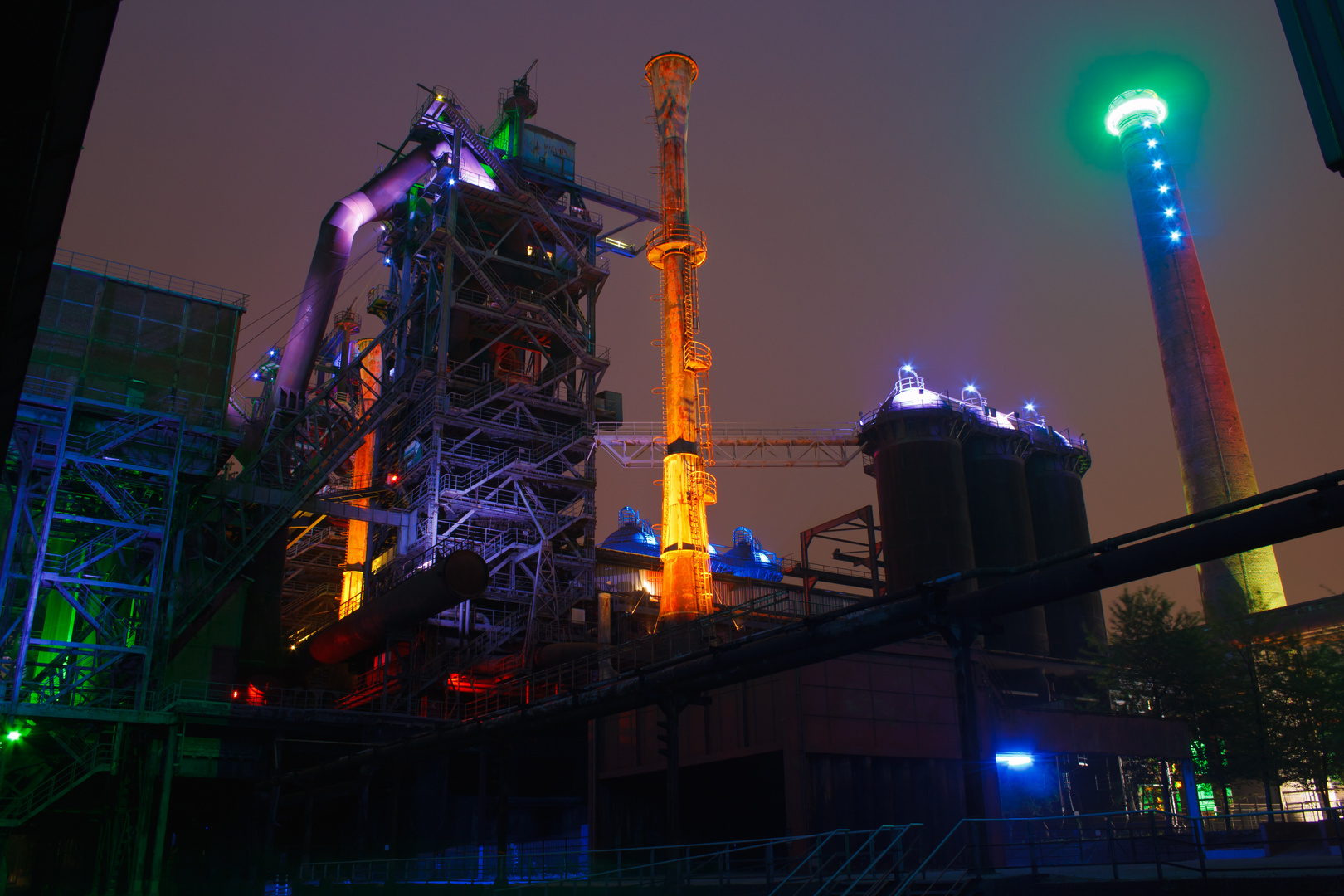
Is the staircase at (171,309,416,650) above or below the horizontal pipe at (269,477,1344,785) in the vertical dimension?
above

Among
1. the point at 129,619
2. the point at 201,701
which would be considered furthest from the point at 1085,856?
the point at 129,619

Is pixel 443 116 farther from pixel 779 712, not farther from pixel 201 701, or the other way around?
pixel 779 712

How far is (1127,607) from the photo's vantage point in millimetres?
43031

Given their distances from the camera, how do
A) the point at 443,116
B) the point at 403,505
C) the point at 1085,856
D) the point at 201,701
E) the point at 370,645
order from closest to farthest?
the point at 1085,856
the point at 201,701
the point at 370,645
the point at 403,505
the point at 443,116

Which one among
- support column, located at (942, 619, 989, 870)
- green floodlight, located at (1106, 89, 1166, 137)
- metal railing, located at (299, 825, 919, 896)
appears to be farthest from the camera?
green floodlight, located at (1106, 89, 1166, 137)

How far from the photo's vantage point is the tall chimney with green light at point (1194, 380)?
59500 mm

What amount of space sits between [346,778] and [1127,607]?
108 ft

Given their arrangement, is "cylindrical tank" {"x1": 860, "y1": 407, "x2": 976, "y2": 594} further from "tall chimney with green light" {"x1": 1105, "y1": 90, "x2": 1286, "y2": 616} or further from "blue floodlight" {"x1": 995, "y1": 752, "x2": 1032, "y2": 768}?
"tall chimney with green light" {"x1": 1105, "y1": 90, "x2": 1286, "y2": 616}

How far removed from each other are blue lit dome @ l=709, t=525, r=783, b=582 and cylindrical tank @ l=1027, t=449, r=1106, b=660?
50.1 feet

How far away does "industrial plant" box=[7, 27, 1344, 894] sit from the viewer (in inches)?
950

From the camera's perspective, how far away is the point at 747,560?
6788 centimetres

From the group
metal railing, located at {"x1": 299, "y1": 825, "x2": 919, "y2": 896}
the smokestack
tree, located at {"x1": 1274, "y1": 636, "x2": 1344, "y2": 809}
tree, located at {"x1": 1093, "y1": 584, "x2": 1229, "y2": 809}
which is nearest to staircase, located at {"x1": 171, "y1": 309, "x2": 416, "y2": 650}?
metal railing, located at {"x1": 299, "y1": 825, "x2": 919, "y2": 896}

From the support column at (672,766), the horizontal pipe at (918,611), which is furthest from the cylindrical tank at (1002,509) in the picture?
the support column at (672,766)

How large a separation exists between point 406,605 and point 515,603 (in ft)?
35.0
